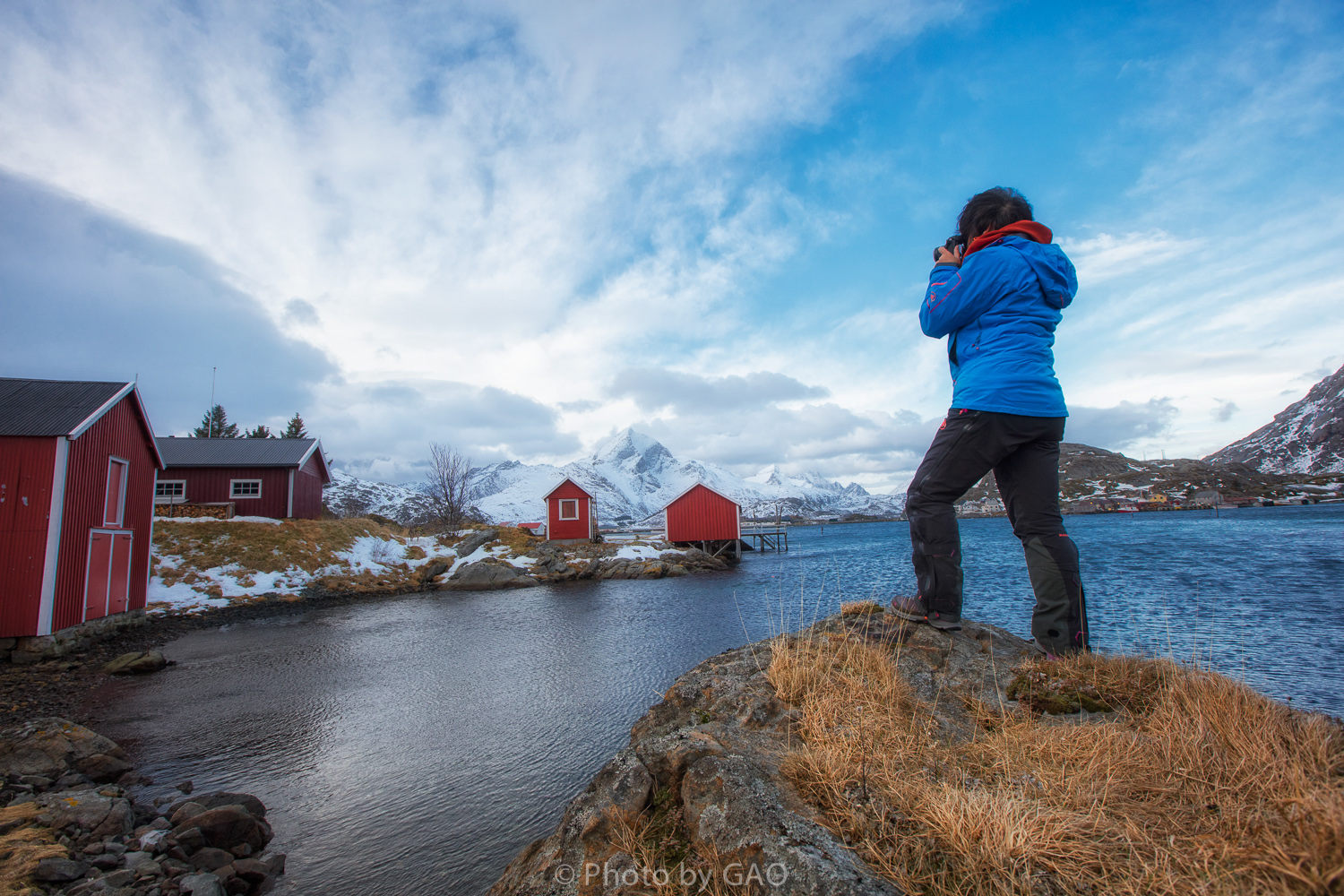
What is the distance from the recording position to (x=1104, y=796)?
1.64m

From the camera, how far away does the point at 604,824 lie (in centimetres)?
204

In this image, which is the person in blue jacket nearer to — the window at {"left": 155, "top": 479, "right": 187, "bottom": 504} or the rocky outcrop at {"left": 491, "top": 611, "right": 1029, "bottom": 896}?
the rocky outcrop at {"left": 491, "top": 611, "right": 1029, "bottom": 896}

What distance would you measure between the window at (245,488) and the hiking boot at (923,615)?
31.7 metres

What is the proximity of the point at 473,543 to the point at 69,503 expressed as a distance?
61.0ft

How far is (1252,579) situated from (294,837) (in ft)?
72.7

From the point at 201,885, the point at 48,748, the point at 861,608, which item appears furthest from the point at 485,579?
the point at 861,608

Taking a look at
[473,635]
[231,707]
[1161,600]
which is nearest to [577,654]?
[473,635]

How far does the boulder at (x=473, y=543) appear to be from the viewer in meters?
28.2

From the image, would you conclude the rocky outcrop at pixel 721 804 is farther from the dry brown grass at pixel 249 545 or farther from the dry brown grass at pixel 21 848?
the dry brown grass at pixel 249 545

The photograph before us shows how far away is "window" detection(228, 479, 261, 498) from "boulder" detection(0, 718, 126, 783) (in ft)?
85.0

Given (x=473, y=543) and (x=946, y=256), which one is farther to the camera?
(x=473, y=543)

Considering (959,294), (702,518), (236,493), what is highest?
(236,493)

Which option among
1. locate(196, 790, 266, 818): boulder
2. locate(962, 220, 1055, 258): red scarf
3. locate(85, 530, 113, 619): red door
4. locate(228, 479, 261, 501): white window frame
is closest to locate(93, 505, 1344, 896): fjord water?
locate(196, 790, 266, 818): boulder

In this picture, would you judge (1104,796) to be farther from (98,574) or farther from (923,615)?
(98,574)
